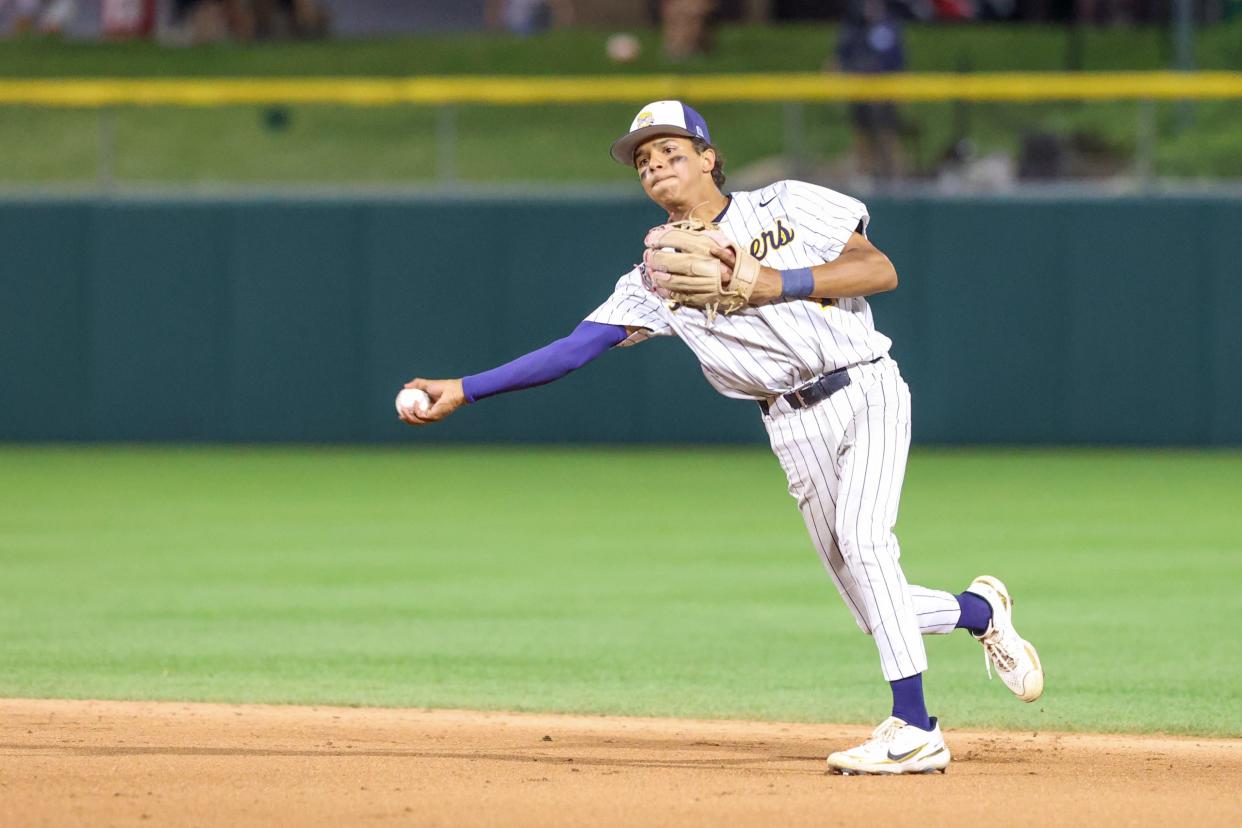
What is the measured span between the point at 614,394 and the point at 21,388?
4655 millimetres

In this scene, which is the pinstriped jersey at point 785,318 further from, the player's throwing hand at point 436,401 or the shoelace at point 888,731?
the shoelace at point 888,731

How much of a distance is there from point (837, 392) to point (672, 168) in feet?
2.16

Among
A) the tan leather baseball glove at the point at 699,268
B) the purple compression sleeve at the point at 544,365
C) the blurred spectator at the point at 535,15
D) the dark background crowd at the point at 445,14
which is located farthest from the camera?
the blurred spectator at the point at 535,15

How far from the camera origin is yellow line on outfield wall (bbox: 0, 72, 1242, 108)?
14609 mm

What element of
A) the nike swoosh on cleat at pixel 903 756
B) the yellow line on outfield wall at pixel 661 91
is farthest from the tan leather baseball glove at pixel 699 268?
the yellow line on outfield wall at pixel 661 91

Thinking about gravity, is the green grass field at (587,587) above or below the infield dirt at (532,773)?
below

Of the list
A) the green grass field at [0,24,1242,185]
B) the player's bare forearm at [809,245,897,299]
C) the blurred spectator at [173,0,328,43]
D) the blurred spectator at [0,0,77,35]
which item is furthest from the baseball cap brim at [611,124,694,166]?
the blurred spectator at [0,0,77,35]

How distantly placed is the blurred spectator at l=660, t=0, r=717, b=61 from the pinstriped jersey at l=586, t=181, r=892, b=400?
18123 mm

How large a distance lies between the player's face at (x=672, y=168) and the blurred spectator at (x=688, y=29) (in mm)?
18111

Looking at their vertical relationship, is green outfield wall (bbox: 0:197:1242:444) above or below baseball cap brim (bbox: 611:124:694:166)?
below

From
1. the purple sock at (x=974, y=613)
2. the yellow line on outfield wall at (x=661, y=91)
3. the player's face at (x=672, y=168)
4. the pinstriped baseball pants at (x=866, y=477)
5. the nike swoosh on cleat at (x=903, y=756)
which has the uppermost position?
the yellow line on outfield wall at (x=661, y=91)

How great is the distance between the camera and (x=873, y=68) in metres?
16.5

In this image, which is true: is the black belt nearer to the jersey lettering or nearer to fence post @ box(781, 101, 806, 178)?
the jersey lettering

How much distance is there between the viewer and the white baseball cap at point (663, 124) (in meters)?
4.76
